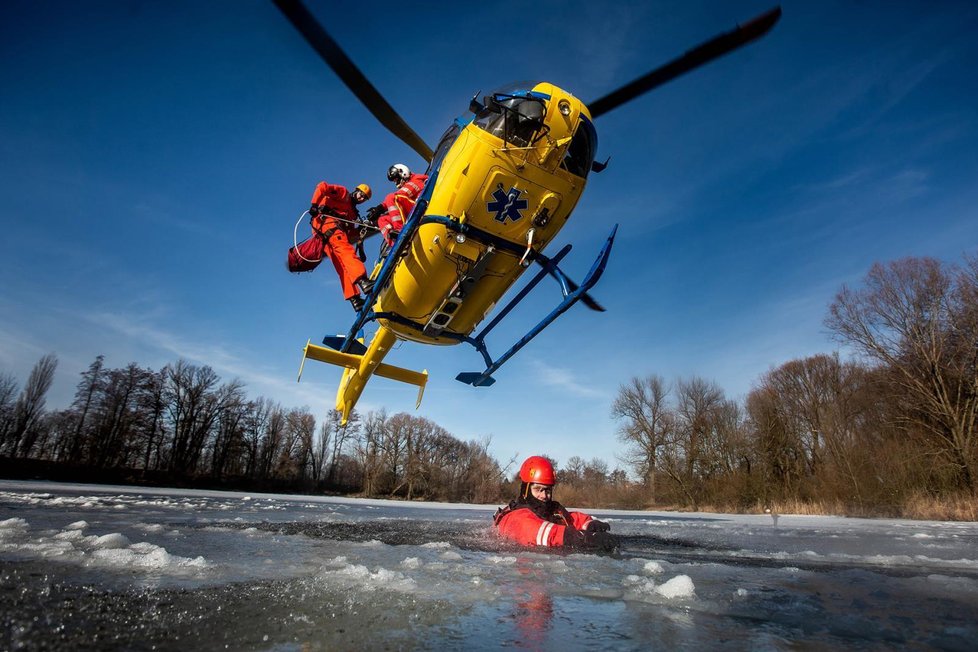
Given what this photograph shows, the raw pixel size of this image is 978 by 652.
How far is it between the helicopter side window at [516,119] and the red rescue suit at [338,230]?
2.98 meters

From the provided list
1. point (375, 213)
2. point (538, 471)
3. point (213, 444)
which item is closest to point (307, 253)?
point (375, 213)

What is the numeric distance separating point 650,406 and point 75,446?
46.9 m

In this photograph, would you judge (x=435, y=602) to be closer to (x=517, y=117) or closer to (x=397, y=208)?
(x=517, y=117)

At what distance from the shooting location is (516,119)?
5309mm

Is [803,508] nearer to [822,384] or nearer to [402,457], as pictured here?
[822,384]

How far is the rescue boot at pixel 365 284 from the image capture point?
6902mm

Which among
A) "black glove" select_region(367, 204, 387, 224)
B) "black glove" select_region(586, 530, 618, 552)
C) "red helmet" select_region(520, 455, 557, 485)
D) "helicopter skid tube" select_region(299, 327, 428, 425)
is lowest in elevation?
"black glove" select_region(586, 530, 618, 552)

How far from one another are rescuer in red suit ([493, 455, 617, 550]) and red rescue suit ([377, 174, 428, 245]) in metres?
3.90

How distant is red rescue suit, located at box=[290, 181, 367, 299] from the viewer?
728 centimetres

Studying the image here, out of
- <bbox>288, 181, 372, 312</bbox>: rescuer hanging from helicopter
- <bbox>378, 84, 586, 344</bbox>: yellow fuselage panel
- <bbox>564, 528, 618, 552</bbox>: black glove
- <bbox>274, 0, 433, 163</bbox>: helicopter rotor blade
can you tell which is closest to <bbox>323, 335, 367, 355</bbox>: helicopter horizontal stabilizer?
<bbox>288, 181, 372, 312</bbox>: rescuer hanging from helicopter

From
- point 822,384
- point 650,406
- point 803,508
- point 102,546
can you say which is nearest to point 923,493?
point 803,508

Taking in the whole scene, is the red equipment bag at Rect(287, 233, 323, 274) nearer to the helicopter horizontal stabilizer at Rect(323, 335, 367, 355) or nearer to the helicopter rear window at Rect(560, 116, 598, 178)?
the helicopter horizontal stabilizer at Rect(323, 335, 367, 355)

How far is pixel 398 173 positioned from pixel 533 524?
17.5 ft

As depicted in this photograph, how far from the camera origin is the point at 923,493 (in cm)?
1725
